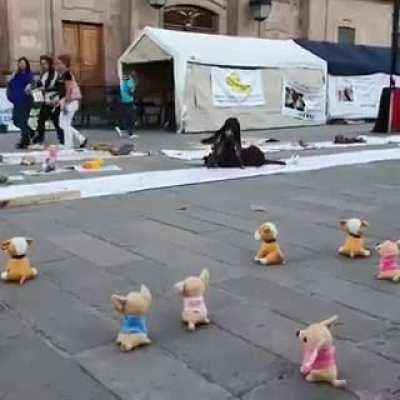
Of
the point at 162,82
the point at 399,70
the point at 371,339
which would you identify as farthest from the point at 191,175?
the point at 399,70

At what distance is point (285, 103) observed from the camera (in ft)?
57.1

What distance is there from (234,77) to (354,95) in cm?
518

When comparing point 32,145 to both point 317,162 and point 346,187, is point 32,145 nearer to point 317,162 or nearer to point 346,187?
point 317,162

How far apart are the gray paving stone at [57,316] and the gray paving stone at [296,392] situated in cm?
83

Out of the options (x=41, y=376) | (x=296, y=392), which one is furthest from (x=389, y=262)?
(x=41, y=376)

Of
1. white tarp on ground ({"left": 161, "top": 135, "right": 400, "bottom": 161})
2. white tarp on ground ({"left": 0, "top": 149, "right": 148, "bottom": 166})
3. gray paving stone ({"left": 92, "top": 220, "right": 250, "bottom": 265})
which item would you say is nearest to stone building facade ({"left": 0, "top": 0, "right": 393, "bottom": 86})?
white tarp on ground ({"left": 0, "top": 149, "right": 148, "bottom": 166})

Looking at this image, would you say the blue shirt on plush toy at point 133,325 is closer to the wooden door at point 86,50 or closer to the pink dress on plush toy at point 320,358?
the pink dress on plush toy at point 320,358

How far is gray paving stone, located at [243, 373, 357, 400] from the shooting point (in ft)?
7.82

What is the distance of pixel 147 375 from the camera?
256 cm

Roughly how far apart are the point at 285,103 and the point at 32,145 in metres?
8.11

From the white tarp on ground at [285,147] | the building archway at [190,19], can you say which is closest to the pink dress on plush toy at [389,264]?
the white tarp on ground at [285,147]

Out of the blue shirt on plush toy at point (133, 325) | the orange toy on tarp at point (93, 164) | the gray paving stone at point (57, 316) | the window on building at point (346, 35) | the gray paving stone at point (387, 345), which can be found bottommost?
the gray paving stone at point (57, 316)

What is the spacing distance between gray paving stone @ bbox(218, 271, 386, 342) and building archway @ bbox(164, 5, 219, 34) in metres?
17.2

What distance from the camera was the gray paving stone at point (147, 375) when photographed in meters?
2.41
